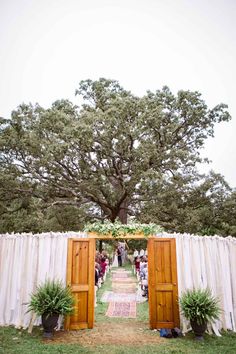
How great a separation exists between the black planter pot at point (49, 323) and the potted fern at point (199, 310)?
9.91 feet

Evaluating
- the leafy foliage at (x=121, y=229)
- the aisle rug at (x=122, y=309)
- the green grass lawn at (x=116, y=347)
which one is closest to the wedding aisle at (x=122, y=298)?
the aisle rug at (x=122, y=309)

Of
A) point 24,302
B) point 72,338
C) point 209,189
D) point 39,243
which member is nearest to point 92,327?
point 72,338

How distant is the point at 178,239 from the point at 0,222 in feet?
54.0

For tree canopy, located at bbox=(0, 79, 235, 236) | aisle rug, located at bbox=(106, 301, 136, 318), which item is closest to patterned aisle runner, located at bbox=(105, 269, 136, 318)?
aisle rug, located at bbox=(106, 301, 136, 318)

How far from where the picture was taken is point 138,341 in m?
6.45

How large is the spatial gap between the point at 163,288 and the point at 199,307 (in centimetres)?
104

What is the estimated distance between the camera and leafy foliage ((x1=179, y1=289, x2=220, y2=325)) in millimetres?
6457

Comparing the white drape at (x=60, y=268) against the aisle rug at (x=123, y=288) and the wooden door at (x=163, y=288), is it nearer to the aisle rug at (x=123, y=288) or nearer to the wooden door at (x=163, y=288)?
the wooden door at (x=163, y=288)

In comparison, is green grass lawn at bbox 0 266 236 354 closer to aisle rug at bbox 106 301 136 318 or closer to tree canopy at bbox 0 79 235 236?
aisle rug at bbox 106 301 136 318

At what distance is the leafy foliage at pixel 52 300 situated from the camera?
6527mm

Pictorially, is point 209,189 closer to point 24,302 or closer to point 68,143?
point 68,143

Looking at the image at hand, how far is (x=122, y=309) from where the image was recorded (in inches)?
376

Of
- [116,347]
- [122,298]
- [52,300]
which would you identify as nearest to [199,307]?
[116,347]

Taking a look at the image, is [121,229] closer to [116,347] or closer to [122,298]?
[116,347]
